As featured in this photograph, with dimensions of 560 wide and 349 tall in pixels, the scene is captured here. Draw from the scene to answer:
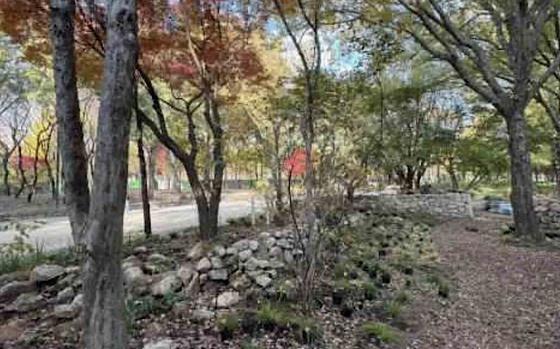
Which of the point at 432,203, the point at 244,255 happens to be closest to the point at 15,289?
the point at 244,255

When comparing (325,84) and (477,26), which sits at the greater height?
(477,26)

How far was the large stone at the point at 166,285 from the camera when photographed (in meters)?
3.83

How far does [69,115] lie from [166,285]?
192cm

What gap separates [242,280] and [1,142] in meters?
19.9

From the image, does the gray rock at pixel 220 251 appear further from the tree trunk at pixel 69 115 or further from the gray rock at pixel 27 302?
the gray rock at pixel 27 302

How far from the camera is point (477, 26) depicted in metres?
10.6

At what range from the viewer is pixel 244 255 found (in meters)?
4.52

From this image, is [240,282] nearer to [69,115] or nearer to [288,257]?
[288,257]

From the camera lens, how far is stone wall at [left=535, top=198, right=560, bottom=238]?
9141 mm

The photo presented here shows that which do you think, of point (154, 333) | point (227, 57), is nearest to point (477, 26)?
point (227, 57)

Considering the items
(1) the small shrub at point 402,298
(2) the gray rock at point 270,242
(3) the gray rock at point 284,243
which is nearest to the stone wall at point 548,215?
(1) the small shrub at point 402,298

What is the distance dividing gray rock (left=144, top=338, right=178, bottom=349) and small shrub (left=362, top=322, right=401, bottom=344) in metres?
1.53

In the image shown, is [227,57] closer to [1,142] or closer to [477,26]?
[477,26]

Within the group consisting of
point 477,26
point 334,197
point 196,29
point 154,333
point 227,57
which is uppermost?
point 477,26
